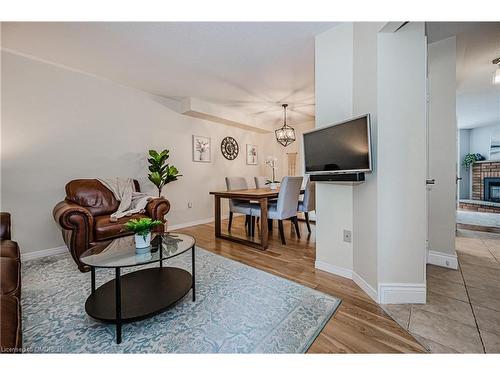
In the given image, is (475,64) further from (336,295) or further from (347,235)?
(336,295)

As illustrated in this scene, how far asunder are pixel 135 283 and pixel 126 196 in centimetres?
171

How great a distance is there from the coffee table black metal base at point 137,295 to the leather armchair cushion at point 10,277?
1.15 ft

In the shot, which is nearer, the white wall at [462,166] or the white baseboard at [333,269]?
the white baseboard at [333,269]

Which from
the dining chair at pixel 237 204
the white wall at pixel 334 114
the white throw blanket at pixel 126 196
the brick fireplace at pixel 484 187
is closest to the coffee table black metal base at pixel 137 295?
the white throw blanket at pixel 126 196

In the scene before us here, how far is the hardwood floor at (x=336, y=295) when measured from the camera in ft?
3.92

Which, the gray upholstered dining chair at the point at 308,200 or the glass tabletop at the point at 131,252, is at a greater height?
the gray upholstered dining chair at the point at 308,200

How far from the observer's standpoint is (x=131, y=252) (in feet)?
4.92

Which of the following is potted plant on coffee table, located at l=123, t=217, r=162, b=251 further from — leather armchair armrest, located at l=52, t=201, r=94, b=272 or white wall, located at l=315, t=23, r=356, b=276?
white wall, located at l=315, t=23, r=356, b=276

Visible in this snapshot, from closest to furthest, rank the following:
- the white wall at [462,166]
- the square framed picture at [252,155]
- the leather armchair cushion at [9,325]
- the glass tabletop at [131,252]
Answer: the leather armchair cushion at [9,325], the glass tabletop at [131,252], the square framed picture at [252,155], the white wall at [462,166]

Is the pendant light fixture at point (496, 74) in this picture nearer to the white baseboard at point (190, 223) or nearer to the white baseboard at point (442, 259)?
the white baseboard at point (442, 259)

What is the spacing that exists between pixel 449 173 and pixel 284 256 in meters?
1.99

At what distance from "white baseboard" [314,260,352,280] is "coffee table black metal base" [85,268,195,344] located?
4.23ft

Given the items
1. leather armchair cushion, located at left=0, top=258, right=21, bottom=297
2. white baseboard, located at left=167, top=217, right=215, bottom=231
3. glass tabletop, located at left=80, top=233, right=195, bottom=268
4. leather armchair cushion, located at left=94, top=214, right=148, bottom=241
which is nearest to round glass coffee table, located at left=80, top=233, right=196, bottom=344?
glass tabletop, located at left=80, top=233, right=195, bottom=268
